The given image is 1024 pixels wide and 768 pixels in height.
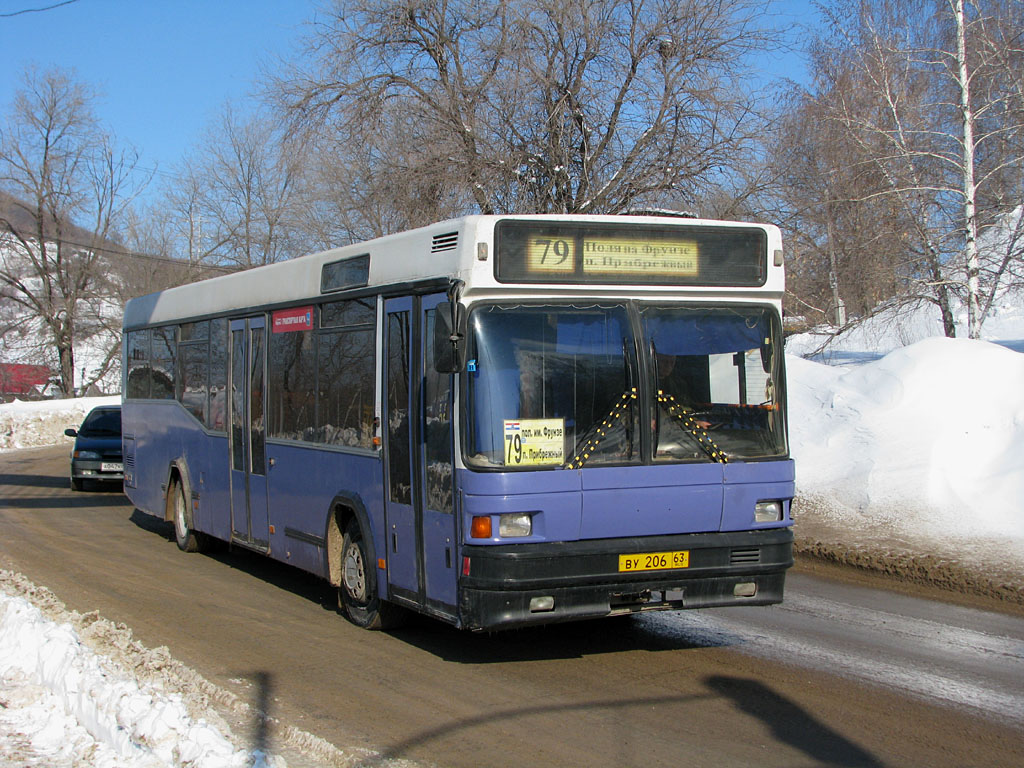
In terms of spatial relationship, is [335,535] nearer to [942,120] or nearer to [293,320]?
[293,320]

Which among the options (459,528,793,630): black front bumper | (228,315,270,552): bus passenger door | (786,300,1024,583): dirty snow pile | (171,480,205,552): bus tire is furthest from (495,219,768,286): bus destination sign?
(171,480,205,552): bus tire

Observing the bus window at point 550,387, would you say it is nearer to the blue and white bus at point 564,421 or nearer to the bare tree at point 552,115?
the blue and white bus at point 564,421

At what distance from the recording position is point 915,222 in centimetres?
1903

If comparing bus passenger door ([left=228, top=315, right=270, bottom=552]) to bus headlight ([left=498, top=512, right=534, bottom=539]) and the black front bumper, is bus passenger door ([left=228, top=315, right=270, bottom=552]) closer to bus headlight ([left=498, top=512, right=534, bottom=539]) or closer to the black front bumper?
the black front bumper

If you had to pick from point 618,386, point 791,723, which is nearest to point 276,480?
point 618,386

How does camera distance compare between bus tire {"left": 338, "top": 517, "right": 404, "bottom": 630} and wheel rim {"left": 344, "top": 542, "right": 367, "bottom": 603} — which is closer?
bus tire {"left": 338, "top": 517, "right": 404, "bottom": 630}

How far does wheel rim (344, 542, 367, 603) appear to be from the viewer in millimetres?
8414

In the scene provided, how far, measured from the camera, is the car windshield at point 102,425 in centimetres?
2156

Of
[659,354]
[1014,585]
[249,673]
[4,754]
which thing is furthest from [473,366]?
[1014,585]

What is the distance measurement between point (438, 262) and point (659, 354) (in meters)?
1.64

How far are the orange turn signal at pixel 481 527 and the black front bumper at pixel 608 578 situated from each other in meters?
0.09

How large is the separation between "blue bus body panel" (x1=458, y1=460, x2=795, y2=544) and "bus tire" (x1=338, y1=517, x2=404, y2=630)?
71.8 inches

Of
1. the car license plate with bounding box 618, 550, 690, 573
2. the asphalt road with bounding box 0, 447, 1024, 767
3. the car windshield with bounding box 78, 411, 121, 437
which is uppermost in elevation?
the car windshield with bounding box 78, 411, 121, 437

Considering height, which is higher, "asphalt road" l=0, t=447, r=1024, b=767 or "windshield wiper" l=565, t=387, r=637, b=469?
"windshield wiper" l=565, t=387, r=637, b=469
